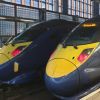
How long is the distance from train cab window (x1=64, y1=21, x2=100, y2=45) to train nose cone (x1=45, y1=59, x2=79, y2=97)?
67cm

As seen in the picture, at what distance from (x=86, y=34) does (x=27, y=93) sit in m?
1.88

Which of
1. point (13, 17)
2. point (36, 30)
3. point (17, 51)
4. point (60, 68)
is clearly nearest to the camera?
point (60, 68)

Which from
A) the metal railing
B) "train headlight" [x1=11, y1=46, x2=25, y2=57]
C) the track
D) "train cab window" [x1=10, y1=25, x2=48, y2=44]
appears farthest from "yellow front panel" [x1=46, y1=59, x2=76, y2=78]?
the metal railing

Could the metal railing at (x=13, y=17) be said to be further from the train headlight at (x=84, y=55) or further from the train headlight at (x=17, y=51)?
the train headlight at (x=84, y=55)

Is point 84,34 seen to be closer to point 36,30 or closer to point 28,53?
point 28,53

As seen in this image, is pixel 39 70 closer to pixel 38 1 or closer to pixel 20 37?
pixel 20 37

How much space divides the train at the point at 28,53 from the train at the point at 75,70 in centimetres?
106

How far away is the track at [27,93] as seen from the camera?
7184mm

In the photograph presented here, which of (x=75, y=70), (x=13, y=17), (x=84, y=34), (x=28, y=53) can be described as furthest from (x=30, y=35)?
(x=13, y=17)

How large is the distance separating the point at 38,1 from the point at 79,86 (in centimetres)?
3480

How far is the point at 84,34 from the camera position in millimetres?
6699

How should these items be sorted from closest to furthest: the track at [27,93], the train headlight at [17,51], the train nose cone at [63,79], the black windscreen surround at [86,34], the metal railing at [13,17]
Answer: the train nose cone at [63,79]
the black windscreen surround at [86,34]
the track at [27,93]
the train headlight at [17,51]
the metal railing at [13,17]

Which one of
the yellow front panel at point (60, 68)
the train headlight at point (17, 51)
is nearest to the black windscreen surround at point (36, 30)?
the train headlight at point (17, 51)

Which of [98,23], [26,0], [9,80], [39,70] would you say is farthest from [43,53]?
[26,0]
